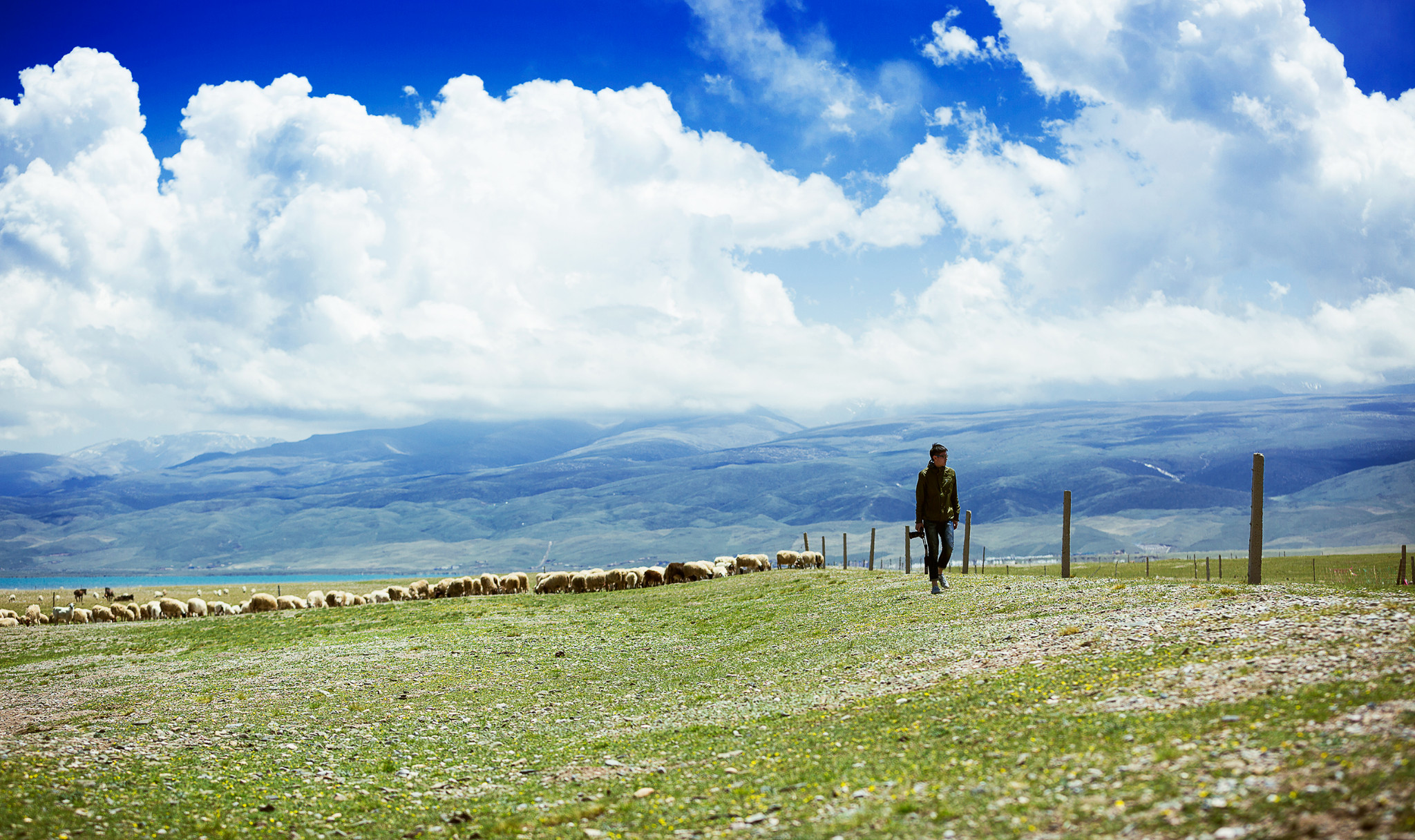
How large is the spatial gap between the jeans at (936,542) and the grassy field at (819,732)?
1074mm

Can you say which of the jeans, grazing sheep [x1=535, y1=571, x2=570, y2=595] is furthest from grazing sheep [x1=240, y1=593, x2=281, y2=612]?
the jeans

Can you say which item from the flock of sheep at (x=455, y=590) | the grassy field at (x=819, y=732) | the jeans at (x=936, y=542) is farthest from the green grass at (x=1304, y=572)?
the grassy field at (x=819, y=732)

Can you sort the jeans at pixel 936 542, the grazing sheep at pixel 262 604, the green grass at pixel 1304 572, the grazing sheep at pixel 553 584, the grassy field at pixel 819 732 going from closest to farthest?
the grassy field at pixel 819 732 → the jeans at pixel 936 542 → the grazing sheep at pixel 553 584 → the grazing sheep at pixel 262 604 → the green grass at pixel 1304 572

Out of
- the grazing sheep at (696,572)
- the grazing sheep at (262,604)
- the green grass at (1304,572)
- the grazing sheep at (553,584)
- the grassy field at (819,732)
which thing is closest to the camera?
the grassy field at (819,732)

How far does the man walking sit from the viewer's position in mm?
24484

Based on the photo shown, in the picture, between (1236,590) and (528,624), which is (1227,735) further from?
(528,624)

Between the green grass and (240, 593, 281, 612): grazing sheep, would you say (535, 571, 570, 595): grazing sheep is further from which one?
the green grass

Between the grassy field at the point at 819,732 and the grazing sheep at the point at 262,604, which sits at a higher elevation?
the grassy field at the point at 819,732

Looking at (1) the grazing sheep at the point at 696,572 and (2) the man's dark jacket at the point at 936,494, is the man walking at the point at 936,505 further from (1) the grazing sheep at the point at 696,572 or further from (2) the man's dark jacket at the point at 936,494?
(1) the grazing sheep at the point at 696,572

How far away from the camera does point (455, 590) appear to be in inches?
2349

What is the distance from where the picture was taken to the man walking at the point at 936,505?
2448 centimetres

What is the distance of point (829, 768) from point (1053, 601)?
13.2 m

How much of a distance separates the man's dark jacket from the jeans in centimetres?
23

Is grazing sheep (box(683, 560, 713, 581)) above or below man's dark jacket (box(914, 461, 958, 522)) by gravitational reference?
below
